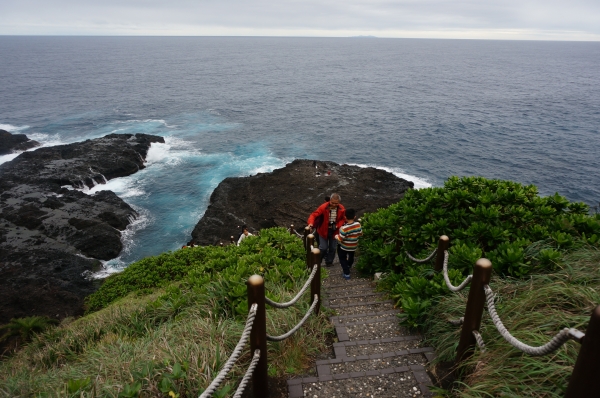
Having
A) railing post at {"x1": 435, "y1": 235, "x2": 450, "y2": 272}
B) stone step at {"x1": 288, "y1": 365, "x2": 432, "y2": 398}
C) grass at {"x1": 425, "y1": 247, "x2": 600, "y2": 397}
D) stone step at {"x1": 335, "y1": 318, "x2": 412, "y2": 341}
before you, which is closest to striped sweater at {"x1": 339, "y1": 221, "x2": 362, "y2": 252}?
railing post at {"x1": 435, "y1": 235, "x2": 450, "y2": 272}

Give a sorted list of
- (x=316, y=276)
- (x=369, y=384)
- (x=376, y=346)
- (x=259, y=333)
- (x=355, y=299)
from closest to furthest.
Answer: (x=259, y=333) → (x=369, y=384) → (x=376, y=346) → (x=316, y=276) → (x=355, y=299)

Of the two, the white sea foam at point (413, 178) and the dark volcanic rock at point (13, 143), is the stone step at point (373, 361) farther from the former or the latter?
the dark volcanic rock at point (13, 143)

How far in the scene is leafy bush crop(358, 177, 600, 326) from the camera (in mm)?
5887

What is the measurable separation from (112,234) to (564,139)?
49.4 m

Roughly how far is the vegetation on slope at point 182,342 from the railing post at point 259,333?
1.02ft

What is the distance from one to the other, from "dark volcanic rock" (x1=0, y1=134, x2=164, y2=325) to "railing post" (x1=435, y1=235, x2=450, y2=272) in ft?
55.7

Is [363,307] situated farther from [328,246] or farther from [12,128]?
[12,128]

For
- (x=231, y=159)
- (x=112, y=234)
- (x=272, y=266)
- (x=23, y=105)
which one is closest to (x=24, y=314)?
(x=112, y=234)

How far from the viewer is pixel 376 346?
17.8ft

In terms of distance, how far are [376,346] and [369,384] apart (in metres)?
0.93

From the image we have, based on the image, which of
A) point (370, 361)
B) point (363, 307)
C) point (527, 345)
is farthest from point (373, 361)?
point (527, 345)

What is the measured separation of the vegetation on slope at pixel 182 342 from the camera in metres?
4.05

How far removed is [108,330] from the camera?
7375 millimetres

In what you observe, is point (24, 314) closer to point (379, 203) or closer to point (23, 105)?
point (379, 203)
